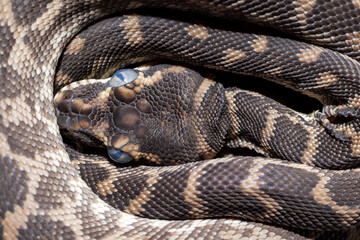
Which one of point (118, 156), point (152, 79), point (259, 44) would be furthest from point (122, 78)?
point (259, 44)

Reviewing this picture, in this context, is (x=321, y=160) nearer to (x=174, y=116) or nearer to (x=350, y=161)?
(x=350, y=161)

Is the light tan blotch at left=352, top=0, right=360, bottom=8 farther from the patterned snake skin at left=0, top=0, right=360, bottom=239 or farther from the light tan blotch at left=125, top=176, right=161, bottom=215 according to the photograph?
the light tan blotch at left=125, top=176, right=161, bottom=215

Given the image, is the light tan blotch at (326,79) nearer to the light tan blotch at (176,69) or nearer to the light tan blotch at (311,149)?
the light tan blotch at (311,149)

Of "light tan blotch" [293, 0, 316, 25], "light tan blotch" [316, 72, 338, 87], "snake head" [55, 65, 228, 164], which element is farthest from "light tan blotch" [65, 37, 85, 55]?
"light tan blotch" [316, 72, 338, 87]

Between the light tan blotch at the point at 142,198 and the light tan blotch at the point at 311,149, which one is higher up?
the light tan blotch at the point at 311,149

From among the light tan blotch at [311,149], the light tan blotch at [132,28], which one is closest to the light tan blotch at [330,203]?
the light tan blotch at [311,149]

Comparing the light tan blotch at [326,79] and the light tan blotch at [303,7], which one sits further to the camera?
the light tan blotch at [326,79]

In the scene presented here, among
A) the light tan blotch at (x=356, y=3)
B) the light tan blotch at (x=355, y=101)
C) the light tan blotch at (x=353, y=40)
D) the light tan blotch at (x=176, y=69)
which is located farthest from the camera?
the light tan blotch at (x=176, y=69)
